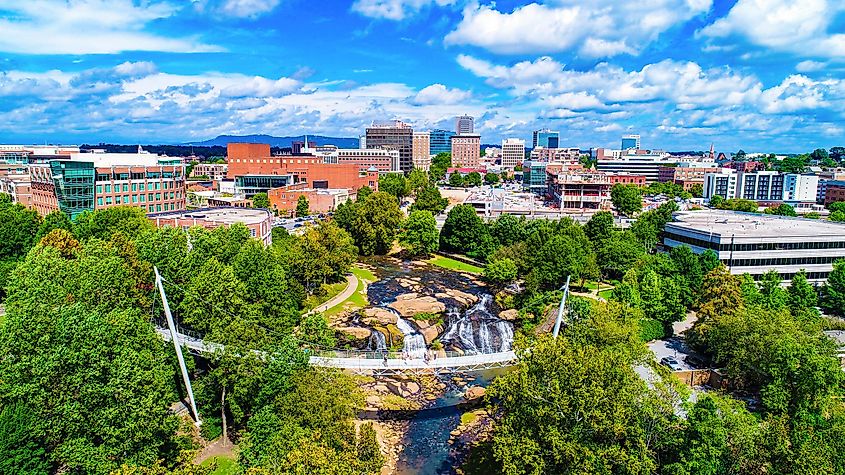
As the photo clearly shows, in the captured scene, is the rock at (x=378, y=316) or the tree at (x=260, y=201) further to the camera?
the tree at (x=260, y=201)

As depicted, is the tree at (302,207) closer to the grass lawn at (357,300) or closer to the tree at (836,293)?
the grass lawn at (357,300)

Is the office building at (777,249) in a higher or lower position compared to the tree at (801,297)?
higher

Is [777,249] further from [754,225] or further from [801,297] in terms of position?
[801,297]

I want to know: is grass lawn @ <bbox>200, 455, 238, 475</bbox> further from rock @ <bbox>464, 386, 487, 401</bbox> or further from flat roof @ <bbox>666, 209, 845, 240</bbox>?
flat roof @ <bbox>666, 209, 845, 240</bbox>

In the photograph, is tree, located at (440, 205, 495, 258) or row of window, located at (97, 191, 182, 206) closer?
row of window, located at (97, 191, 182, 206)

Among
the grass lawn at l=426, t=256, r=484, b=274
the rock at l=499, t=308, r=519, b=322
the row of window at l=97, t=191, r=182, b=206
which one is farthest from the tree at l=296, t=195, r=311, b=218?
the rock at l=499, t=308, r=519, b=322

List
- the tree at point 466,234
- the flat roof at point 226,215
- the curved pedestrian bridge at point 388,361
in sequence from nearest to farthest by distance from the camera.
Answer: the curved pedestrian bridge at point 388,361, the flat roof at point 226,215, the tree at point 466,234

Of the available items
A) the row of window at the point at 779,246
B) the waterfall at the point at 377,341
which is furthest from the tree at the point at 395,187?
the waterfall at the point at 377,341
